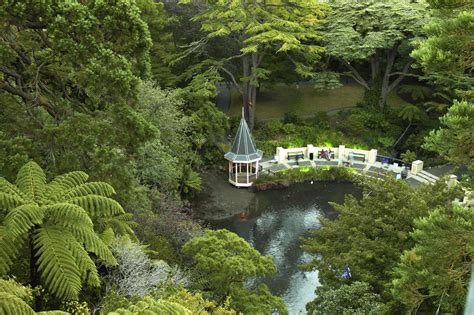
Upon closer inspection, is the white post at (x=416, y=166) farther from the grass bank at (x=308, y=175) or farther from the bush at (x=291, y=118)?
the bush at (x=291, y=118)

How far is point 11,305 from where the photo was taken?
5051 mm

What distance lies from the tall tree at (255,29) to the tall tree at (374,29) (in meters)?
1.05

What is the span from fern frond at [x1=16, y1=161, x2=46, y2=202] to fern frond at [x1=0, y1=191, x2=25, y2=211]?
0.25 metres

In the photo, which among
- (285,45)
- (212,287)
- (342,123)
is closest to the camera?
(212,287)

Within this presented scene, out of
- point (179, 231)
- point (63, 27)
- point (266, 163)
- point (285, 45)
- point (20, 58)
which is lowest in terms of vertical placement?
point (266, 163)

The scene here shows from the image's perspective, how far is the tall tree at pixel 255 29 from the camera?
68.8ft

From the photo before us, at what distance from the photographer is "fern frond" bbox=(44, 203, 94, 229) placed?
6.53m

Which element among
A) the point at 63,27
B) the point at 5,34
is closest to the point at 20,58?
the point at 5,34

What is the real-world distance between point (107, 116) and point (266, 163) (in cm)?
1374

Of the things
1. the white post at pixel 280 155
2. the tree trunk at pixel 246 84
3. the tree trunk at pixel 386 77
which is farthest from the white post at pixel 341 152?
the tree trunk at pixel 246 84

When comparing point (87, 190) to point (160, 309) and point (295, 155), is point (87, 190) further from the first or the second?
point (295, 155)

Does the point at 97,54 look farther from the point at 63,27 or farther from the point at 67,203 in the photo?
the point at 67,203

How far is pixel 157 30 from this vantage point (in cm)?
2333

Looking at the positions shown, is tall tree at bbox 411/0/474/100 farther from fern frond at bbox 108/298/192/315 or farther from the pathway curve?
the pathway curve
